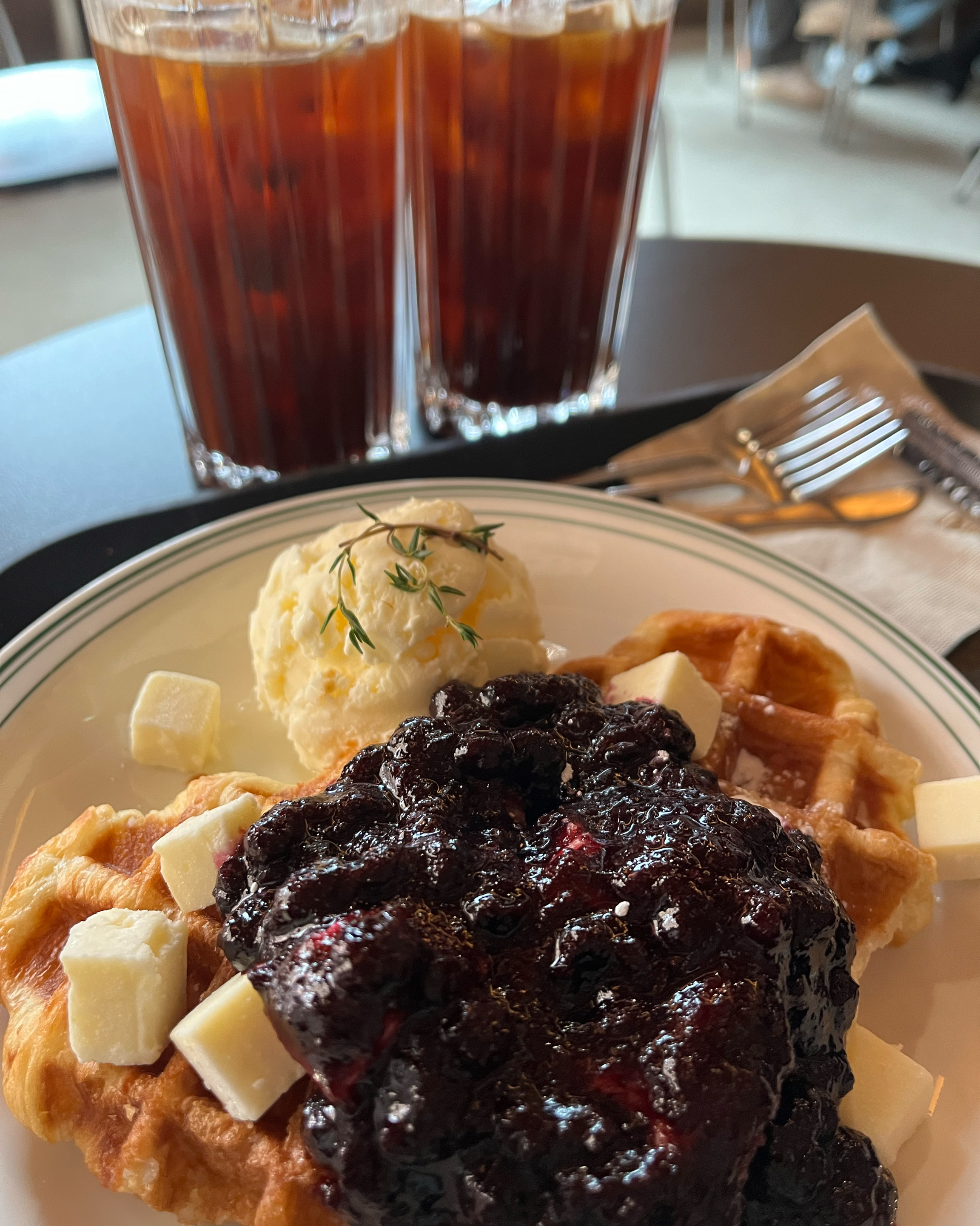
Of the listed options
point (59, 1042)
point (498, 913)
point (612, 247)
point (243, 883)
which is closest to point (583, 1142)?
point (498, 913)

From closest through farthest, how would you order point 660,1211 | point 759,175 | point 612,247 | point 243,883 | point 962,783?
point 660,1211 → point 243,883 → point 962,783 → point 612,247 → point 759,175

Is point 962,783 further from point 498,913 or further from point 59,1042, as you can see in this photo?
point 59,1042

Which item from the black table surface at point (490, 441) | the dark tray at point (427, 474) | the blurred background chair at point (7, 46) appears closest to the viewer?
the dark tray at point (427, 474)

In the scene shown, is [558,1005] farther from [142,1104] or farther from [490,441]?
[490,441]

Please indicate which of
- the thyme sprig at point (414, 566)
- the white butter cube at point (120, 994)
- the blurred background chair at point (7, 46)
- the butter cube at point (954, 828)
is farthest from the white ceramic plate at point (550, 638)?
the blurred background chair at point (7, 46)

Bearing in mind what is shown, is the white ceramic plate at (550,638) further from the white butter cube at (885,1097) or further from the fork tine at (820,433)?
the fork tine at (820,433)

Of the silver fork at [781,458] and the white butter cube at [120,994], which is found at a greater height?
the white butter cube at [120,994]

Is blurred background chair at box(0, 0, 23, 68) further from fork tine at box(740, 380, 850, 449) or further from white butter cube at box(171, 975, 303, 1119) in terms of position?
white butter cube at box(171, 975, 303, 1119)
